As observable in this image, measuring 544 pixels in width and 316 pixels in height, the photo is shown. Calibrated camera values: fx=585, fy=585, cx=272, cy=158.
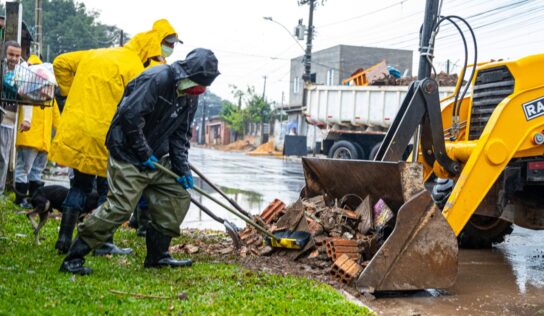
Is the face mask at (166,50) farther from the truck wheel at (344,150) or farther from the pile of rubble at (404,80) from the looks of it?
the pile of rubble at (404,80)

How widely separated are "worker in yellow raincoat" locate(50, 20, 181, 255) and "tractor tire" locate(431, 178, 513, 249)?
12.2ft

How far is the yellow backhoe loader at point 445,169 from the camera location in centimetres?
482

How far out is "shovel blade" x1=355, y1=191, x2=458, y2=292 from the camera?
473cm

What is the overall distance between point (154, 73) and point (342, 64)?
125 ft

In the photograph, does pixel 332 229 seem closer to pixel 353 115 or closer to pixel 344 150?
pixel 344 150

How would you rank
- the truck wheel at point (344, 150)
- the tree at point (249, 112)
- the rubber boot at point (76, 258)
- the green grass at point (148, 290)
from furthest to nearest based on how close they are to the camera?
the tree at point (249, 112) → the truck wheel at point (344, 150) → the rubber boot at point (76, 258) → the green grass at point (148, 290)

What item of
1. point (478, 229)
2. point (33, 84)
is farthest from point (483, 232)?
point (33, 84)

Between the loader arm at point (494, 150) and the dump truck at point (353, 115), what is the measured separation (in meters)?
13.2

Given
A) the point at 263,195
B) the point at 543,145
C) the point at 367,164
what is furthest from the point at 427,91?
the point at 263,195

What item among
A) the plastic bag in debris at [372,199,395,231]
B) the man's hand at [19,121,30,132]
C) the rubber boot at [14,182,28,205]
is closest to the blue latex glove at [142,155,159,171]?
the plastic bag in debris at [372,199,395,231]

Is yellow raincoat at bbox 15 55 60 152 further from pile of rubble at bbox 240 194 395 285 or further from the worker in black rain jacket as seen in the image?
the worker in black rain jacket

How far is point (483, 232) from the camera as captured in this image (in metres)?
7.24

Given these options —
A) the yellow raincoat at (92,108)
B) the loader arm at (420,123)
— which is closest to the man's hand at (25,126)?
the yellow raincoat at (92,108)

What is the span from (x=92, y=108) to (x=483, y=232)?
4870 mm
